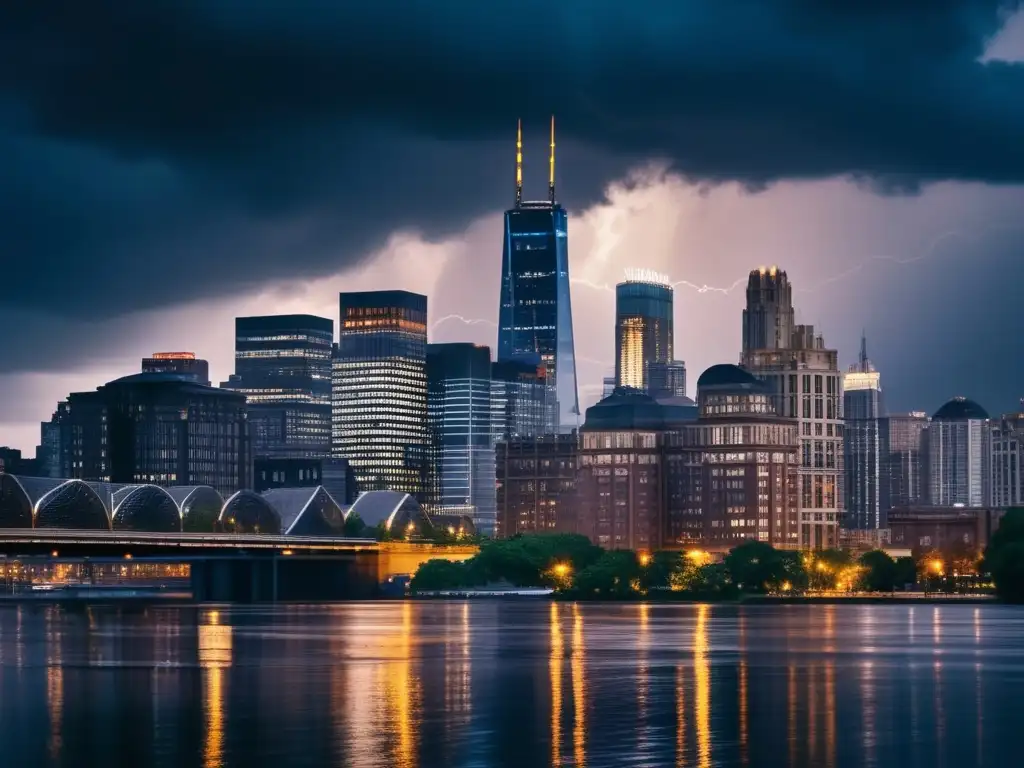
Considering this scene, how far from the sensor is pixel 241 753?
65.9 metres

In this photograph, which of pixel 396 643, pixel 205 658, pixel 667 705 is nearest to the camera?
pixel 667 705

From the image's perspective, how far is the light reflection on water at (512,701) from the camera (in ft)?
218

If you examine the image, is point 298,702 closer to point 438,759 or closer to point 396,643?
point 438,759

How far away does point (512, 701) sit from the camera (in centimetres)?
8644

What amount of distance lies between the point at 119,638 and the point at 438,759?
93.3 metres

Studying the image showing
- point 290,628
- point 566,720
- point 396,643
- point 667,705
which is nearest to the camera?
point 566,720

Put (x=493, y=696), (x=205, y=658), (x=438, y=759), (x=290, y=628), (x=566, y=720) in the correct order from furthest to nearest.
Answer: (x=290, y=628), (x=205, y=658), (x=493, y=696), (x=566, y=720), (x=438, y=759)

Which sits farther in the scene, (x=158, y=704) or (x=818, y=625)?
(x=818, y=625)

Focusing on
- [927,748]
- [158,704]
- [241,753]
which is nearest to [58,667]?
[158,704]

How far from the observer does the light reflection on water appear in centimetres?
6638

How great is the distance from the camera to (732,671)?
106m

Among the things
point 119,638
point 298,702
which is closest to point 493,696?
point 298,702

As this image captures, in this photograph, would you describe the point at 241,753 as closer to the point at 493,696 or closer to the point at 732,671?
the point at 493,696

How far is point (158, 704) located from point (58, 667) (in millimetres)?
30037
